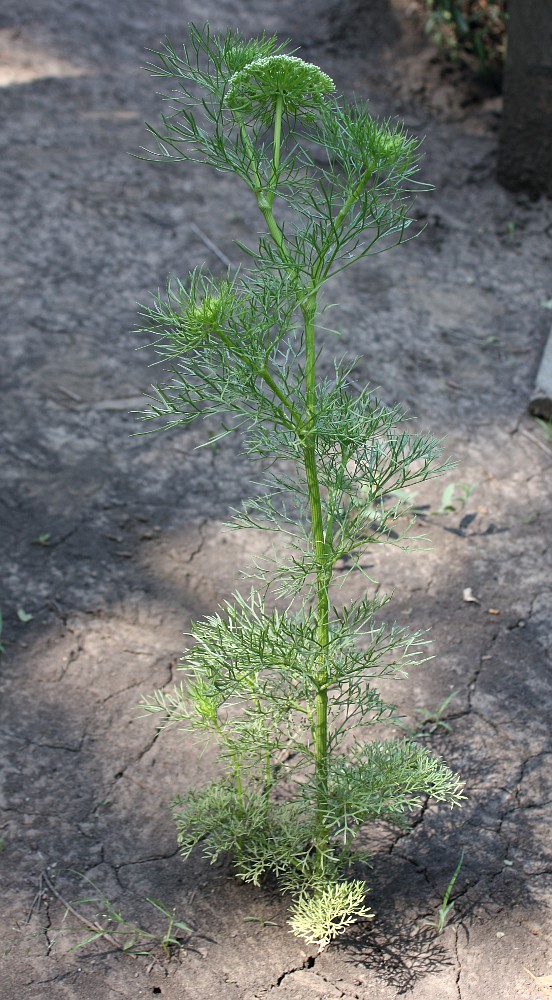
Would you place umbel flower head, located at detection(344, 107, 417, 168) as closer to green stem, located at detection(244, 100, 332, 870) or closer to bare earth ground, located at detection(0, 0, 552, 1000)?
green stem, located at detection(244, 100, 332, 870)

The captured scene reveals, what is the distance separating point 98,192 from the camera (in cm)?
531

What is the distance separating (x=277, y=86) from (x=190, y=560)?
6.14 ft

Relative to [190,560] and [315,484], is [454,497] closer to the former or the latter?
[190,560]

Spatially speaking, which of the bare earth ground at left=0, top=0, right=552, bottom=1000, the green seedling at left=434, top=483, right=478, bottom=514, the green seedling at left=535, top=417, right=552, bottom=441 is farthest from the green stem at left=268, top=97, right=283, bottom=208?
the green seedling at left=535, top=417, right=552, bottom=441

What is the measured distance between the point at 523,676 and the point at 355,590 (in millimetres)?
620

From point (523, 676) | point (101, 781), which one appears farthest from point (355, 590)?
point (101, 781)

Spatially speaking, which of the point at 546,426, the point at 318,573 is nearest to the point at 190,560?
the point at 318,573

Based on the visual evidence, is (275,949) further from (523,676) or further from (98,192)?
(98,192)

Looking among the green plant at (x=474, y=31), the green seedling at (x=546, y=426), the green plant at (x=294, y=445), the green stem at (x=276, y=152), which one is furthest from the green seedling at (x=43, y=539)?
the green plant at (x=474, y=31)

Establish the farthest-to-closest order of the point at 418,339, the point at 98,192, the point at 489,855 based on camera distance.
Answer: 1. the point at 98,192
2. the point at 418,339
3. the point at 489,855

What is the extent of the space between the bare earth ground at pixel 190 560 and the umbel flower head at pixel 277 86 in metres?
1.56

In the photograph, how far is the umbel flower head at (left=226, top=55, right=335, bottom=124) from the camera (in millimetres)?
1812

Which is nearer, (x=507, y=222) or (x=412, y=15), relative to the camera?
(x=507, y=222)

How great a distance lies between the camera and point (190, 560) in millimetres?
3426
